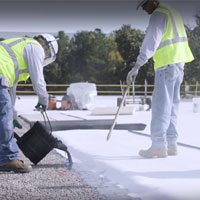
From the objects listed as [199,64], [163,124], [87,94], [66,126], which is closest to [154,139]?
[163,124]

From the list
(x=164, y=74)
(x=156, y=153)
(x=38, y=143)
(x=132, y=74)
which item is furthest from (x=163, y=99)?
(x=38, y=143)

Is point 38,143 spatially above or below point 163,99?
below

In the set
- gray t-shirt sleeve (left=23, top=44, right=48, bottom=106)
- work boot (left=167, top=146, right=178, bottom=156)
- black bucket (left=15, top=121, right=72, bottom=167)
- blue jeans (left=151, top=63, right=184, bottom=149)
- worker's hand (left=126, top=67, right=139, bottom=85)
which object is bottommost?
work boot (left=167, top=146, right=178, bottom=156)

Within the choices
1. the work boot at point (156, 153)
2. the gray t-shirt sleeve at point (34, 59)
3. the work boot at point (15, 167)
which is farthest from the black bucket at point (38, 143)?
the work boot at point (156, 153)

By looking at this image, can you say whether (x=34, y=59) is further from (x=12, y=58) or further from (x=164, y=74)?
(x=164, y=74)

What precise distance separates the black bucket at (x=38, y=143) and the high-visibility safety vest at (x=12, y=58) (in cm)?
48

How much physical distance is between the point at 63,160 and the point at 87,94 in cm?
812

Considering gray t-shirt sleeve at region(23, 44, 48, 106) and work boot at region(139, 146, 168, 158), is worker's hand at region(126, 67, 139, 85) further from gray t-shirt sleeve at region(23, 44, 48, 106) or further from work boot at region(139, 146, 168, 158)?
gray t-shirt sleeve at region(23, 44, 48, 106)

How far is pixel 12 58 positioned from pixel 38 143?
0.73 meters

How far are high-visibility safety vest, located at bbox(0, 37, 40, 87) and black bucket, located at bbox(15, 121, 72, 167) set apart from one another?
0.48m

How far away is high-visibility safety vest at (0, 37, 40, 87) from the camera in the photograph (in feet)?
9.04

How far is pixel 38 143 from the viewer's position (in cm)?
323

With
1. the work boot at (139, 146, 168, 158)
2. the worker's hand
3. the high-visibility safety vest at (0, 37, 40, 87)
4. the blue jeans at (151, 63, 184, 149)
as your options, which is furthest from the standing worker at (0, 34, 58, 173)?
the work boot at (139, 146, 168, 158)

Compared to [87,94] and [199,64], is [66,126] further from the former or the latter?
[87,94]
